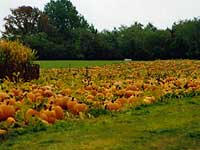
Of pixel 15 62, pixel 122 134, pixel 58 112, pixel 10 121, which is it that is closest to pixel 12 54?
pixel 15 62

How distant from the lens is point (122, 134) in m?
4.81

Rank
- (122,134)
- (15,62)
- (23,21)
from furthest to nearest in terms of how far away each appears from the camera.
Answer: (23,21) < (15,62) < (122,134)

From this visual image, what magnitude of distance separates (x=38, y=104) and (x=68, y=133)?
3.27 ft

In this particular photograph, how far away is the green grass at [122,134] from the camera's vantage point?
437 cm

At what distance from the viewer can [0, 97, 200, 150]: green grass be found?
14.3 feet

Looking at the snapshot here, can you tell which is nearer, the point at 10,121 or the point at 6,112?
the point at 10,121

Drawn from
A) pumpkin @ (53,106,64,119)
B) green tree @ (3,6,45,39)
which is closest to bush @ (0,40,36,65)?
pumpkin @ (53,106,64,119)

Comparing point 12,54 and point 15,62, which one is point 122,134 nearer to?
point 15,62

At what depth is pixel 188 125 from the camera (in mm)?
5219

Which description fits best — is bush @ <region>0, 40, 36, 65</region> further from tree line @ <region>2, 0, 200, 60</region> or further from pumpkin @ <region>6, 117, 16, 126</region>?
tree line @ <region>2, 0, 200, 60</region>

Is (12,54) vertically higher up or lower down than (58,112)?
higher up

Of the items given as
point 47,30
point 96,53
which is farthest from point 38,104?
point 47,30

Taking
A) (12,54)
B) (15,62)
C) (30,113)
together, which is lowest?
(30,113)

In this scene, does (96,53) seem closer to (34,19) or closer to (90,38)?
(90,38)
